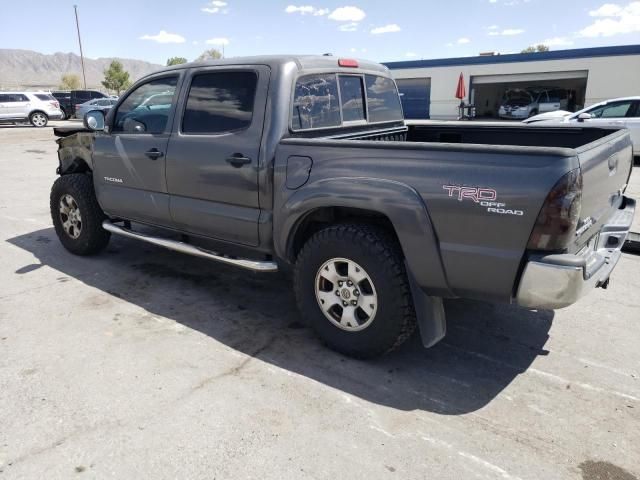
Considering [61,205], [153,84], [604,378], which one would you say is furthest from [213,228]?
[604,378]

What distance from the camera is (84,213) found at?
5242 millimetres

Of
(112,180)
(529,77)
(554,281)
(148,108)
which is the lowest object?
(554,281)

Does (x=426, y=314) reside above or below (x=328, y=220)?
below

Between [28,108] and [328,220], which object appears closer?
[328,220]

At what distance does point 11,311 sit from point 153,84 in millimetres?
2211

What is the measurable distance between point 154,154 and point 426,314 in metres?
2.61

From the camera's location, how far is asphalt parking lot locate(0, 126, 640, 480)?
8.20ft

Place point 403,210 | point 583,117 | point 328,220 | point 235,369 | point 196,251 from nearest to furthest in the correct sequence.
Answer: point 403,210 < point 235,369 < point 328,220 < point 196,251 < point 583,117

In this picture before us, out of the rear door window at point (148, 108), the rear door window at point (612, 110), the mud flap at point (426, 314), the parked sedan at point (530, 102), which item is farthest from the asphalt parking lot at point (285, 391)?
the parked sedan at point (530, 102)

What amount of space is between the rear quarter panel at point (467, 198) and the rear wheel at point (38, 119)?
26.8 meters

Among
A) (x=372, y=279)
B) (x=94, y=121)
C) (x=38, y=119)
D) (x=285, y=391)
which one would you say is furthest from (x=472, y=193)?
(x=38, y=119)

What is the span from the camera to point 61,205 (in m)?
5.51

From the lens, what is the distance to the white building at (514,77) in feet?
93.3

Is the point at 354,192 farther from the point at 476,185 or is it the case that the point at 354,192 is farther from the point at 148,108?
the point at 148,108
